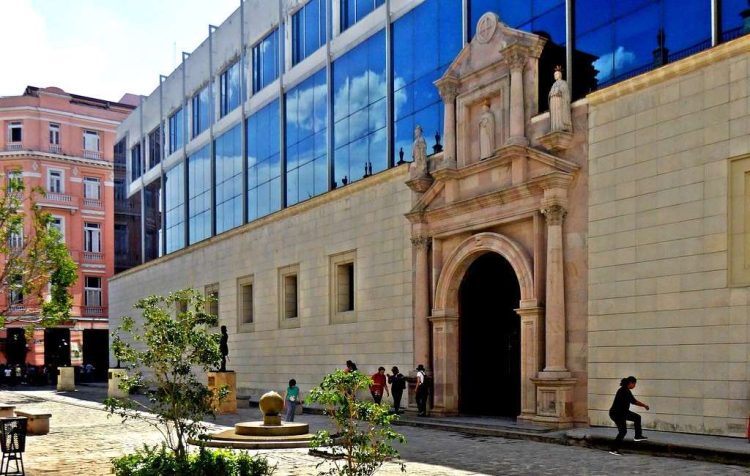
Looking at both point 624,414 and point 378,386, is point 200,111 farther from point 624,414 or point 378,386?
point 624,414

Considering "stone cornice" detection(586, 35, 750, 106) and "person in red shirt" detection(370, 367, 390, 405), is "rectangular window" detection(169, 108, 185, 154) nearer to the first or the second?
"person in red shirt" detection(370, 367, 390, 405)

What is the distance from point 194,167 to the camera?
3969cm

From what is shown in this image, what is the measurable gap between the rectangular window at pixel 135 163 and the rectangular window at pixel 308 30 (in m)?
19.4

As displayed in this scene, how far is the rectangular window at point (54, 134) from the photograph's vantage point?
53375 mm

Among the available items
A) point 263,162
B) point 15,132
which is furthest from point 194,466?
point 15,132

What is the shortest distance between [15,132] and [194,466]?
47.8 m

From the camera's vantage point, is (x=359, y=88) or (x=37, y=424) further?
(x=359, y=88)

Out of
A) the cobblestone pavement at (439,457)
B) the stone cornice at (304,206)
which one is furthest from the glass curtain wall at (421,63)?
the cobblestone pavement at (439,457)

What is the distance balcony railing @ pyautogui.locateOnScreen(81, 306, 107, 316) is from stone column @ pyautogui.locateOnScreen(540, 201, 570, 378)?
43.2 metres

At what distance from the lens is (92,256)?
182ft

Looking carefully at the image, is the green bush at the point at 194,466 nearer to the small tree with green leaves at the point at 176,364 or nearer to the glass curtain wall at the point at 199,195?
the small tree with green leaves at the point at 176,364

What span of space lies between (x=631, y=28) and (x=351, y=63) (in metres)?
11.6

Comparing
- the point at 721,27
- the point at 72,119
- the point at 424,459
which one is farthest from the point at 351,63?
the point at 72,119

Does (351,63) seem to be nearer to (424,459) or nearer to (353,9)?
(353,9)
